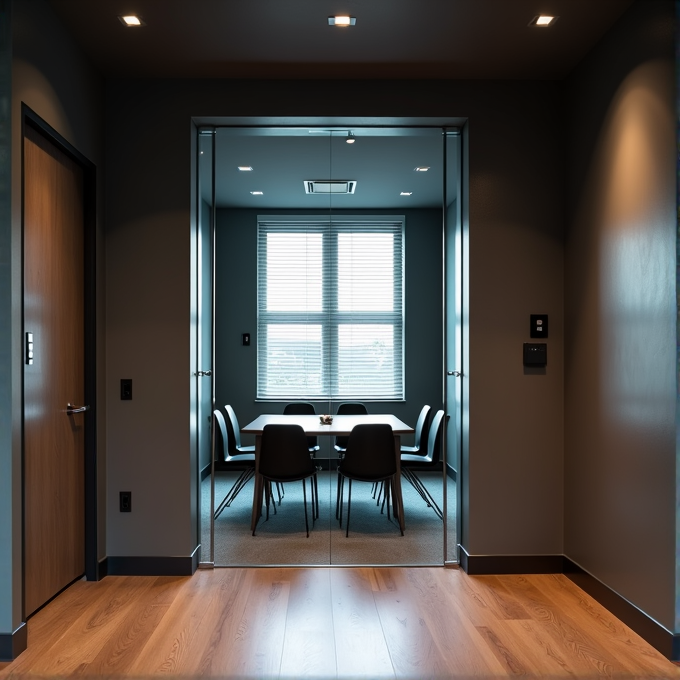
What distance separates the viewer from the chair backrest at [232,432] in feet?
13.3

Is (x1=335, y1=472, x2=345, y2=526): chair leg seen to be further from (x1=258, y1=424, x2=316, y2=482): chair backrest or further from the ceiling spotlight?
the ceiling spotlight

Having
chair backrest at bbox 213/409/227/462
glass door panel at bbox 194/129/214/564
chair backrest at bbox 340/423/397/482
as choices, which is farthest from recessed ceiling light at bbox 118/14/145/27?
chair backrest at bbox 340/423/397/482

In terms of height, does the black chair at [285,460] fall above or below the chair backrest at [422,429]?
below

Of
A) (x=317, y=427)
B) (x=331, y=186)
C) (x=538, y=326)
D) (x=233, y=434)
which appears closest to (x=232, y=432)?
(x=233, y=434)

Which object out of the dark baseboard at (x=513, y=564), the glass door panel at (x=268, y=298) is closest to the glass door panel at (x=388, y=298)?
the glass door panel at (x=268, y=298)

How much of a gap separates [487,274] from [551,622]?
186 cm

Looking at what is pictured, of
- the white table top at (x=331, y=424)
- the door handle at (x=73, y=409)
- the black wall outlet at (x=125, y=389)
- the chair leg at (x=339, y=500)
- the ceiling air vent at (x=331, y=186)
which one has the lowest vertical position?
the chair leg at (x=339, y=500)

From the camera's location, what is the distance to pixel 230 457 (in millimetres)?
4066

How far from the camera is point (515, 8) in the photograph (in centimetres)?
310

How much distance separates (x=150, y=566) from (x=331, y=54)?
3.00m

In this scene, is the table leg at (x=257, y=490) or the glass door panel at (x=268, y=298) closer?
the glass door panel at (x=268, y=298)

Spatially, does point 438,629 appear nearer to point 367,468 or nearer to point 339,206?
point 367,468

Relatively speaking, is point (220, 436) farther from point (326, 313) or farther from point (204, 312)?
point (326, 313)

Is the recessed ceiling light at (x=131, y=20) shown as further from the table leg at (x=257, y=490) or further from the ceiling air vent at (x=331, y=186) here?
the table leg at (x=257, y=490)
